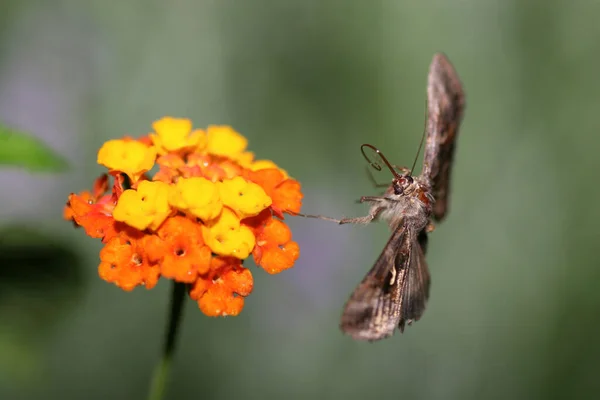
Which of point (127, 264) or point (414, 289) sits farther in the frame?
point (414, 289)

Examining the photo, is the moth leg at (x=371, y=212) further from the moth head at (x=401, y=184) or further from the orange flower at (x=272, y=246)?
the orange flower at (x=272, y=246)

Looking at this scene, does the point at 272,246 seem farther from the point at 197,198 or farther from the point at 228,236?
the point at 197,198

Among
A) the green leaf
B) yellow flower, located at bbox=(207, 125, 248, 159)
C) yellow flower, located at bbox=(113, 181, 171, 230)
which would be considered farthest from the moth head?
the green leaf

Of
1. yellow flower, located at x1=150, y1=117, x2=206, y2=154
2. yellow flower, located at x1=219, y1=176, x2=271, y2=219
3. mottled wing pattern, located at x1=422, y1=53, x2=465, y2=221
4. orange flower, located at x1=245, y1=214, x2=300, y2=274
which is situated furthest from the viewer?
mottled wing pattern, located at x1=422, y1=53, x2=465, y2=221

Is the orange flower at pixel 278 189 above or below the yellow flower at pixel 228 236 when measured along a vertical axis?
above

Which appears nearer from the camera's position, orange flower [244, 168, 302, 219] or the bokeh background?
orange flower [244, 168, 302, 219]

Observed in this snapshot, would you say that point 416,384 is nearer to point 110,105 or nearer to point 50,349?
point 50,349

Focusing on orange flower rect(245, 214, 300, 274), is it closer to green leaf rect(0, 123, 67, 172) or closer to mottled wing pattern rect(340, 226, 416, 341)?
mottled wing pattern rect(340, 226, 416, 341)

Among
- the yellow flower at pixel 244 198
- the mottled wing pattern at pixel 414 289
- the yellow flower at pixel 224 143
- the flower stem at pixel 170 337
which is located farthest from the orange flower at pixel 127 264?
the mottled wing pattern at pixel 414 289

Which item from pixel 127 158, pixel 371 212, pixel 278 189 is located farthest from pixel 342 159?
pixel 127 158
